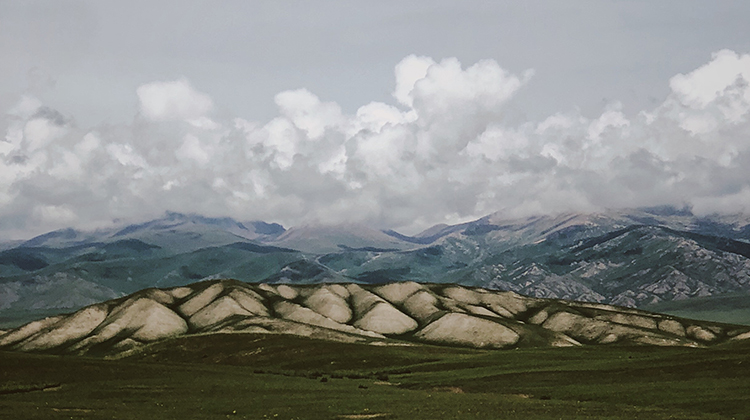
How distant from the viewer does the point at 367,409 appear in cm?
6662

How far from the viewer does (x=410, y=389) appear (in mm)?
94375

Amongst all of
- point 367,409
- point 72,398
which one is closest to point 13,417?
point 72,398

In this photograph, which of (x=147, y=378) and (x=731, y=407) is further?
(x=147, y=378)

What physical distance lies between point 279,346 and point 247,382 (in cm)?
8832

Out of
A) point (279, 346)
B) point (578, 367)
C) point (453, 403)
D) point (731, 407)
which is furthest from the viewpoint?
point (279, 346)

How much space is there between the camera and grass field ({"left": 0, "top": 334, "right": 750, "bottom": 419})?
208 feet

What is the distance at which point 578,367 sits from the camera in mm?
109562

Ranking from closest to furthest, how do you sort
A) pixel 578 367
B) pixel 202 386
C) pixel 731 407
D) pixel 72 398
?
1. pixel 731 407
2. pixel 72 398
3. pixel 202 386
4. pixel 578 367

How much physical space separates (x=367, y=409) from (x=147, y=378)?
161 ft

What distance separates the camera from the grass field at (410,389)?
63.3 metres

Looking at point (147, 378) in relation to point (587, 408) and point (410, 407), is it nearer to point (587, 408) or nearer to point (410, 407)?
point (410, 407)

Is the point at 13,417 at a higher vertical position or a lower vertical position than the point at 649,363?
higher

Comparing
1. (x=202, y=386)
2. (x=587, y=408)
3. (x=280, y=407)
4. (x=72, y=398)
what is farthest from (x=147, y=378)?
(x=587, y=408)

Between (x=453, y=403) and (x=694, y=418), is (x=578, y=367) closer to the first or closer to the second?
(x=453, y=403)
